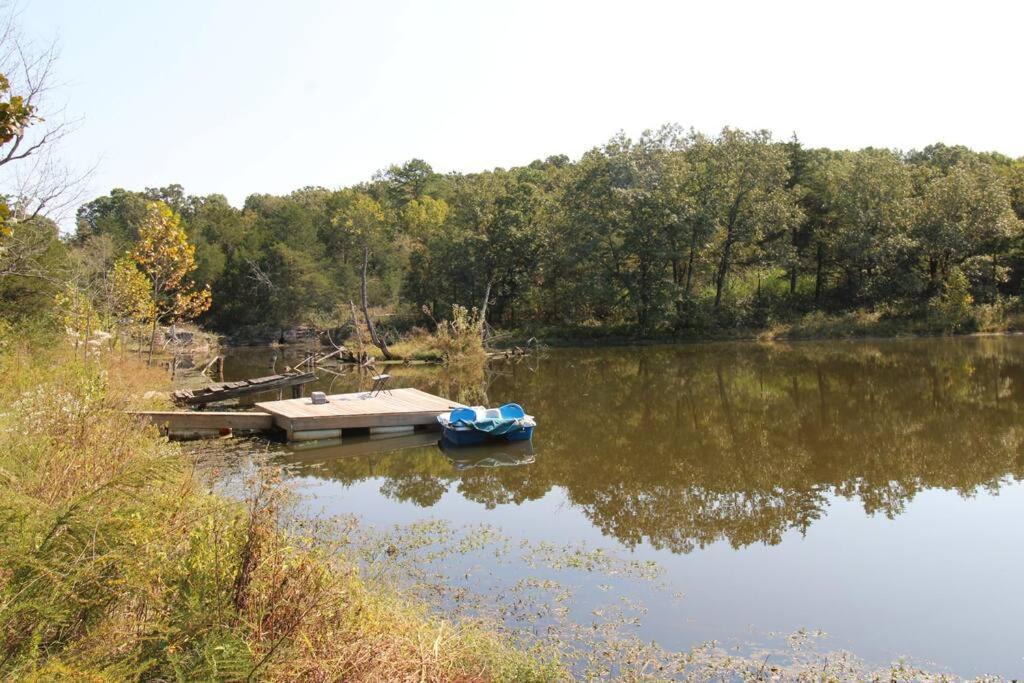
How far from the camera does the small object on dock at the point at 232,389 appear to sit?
56.6 ft

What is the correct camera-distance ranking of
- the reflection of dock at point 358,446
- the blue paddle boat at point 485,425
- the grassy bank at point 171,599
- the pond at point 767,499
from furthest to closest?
1. the blue paddle boat at point 485,425
2. the reflection of dock at point 358,446
3. the pond at point 767,499
4. the grassy bank at point 171,599

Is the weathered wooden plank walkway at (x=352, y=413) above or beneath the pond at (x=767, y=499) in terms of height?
above

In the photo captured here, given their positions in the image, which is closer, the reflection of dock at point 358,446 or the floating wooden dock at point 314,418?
the reflection of dock at point 358,446

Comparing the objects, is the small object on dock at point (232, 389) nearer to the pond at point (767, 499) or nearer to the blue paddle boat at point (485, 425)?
the pond at point (767, 499)

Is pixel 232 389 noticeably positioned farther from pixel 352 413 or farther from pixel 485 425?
pixel 485 425

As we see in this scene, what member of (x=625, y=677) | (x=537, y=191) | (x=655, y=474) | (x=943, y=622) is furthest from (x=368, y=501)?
(x=537, y=191)

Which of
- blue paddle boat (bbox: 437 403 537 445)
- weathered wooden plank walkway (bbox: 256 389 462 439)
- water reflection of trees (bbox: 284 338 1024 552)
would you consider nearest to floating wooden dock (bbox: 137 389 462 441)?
weathered wooden plank walkway (bbox: 256 389 462 439)

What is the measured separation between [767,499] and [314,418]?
8.18m

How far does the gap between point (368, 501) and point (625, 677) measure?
19.3 feet

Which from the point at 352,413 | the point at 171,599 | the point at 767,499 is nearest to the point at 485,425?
the point at 352,413

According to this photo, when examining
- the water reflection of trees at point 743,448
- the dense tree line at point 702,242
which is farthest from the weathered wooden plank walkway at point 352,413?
the dense tree line at point 702,242

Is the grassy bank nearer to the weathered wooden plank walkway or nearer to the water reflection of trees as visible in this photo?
the water reflection of trees

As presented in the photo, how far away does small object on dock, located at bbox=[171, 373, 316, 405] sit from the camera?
1725 centimetres

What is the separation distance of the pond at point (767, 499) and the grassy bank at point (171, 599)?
2.67m
